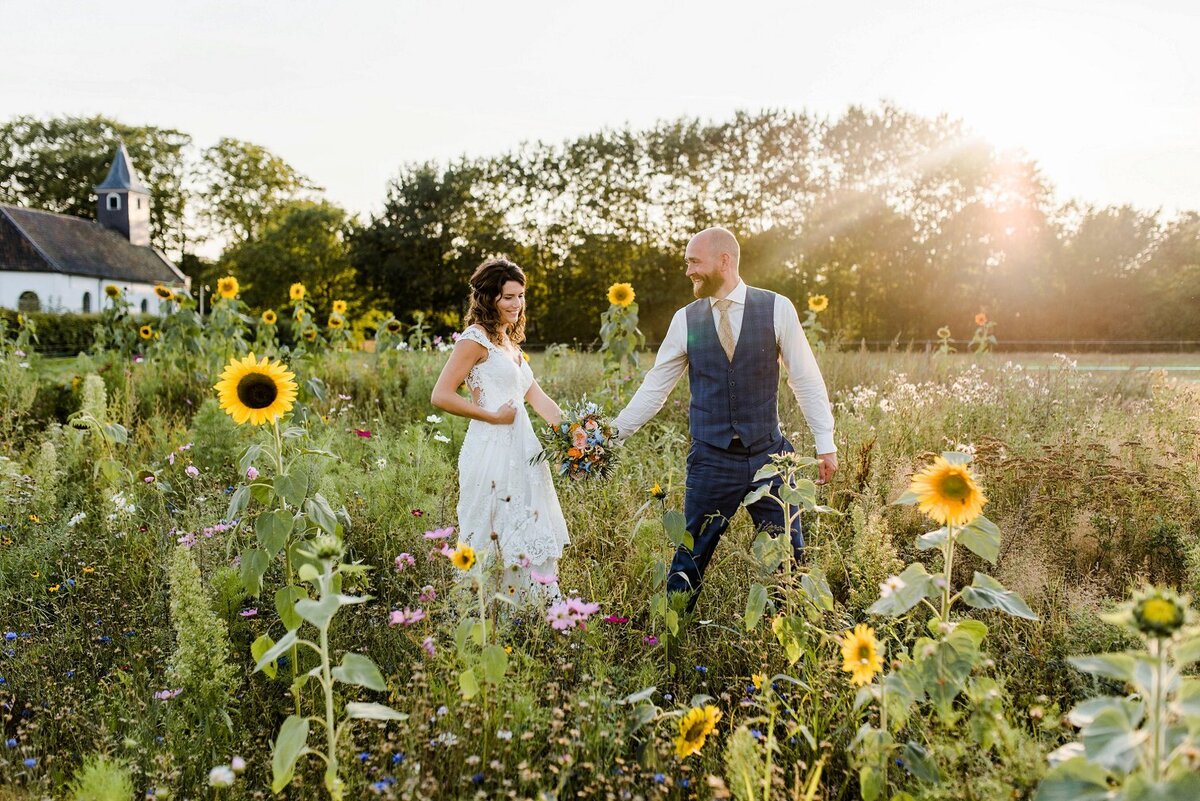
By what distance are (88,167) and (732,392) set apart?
50900 mm

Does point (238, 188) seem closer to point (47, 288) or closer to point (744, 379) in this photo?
point (47, 288)

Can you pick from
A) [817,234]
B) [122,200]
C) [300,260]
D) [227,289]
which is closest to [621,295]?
[227,289]

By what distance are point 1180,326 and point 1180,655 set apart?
76.6 ft

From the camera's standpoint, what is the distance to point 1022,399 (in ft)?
20.4

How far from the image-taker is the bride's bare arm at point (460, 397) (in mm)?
3443

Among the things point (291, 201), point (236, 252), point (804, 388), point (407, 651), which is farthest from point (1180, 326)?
point (291, 201)

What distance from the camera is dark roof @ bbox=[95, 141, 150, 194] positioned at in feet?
136

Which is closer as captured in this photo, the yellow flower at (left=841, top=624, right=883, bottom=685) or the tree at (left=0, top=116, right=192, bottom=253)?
the yellow flower at (left=841, top=624, right=883, bottom=685)

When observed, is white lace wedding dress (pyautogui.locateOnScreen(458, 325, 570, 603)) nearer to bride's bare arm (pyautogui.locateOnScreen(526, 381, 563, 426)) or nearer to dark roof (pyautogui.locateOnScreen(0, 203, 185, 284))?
bride's bare arm (pyautogui.locateOnScreen(526, 381, 563, 426))

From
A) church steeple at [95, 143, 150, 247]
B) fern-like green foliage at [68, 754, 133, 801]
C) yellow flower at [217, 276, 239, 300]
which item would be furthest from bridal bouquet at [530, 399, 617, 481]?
church steeple at [95, 143, 150, 247]

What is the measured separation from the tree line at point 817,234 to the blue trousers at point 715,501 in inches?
766

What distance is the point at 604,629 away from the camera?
3279mm

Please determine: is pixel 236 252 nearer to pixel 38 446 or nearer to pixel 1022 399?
pixel 38 446

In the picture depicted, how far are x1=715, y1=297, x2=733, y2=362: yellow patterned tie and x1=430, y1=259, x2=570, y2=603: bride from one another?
2.62ft
